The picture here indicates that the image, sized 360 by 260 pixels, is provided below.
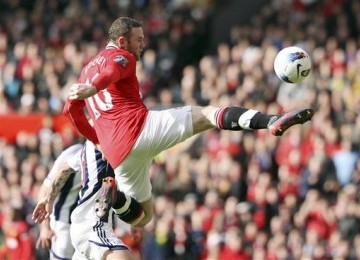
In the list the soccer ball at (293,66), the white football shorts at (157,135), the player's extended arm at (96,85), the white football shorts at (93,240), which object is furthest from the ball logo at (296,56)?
the white football shorts at (93,240)

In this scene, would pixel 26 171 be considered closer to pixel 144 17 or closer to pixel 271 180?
pixel 271 180

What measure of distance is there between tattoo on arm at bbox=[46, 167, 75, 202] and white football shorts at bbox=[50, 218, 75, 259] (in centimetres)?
70

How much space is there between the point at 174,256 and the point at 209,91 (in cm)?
417

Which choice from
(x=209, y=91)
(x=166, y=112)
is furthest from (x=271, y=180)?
(x=166, y=112)

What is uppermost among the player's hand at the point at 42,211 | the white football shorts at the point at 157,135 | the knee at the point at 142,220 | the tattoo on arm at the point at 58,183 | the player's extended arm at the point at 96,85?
the player's extended arm at the point at 96,85

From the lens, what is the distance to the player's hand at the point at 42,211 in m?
12.8

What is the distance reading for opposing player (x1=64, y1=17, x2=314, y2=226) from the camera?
38.5 feet

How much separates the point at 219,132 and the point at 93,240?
885cm

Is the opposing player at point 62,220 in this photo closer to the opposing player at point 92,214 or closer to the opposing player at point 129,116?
the opposing player at point 92,214

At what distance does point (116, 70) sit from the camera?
11719 mm

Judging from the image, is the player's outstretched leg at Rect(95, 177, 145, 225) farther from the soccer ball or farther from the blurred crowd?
the soccer ball

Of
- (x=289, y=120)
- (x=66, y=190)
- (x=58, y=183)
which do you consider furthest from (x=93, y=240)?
(x=289, y=120)

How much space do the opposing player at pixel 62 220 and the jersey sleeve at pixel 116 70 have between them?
1.68 meters

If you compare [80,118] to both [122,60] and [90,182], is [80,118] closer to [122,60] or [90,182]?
[90,182]
